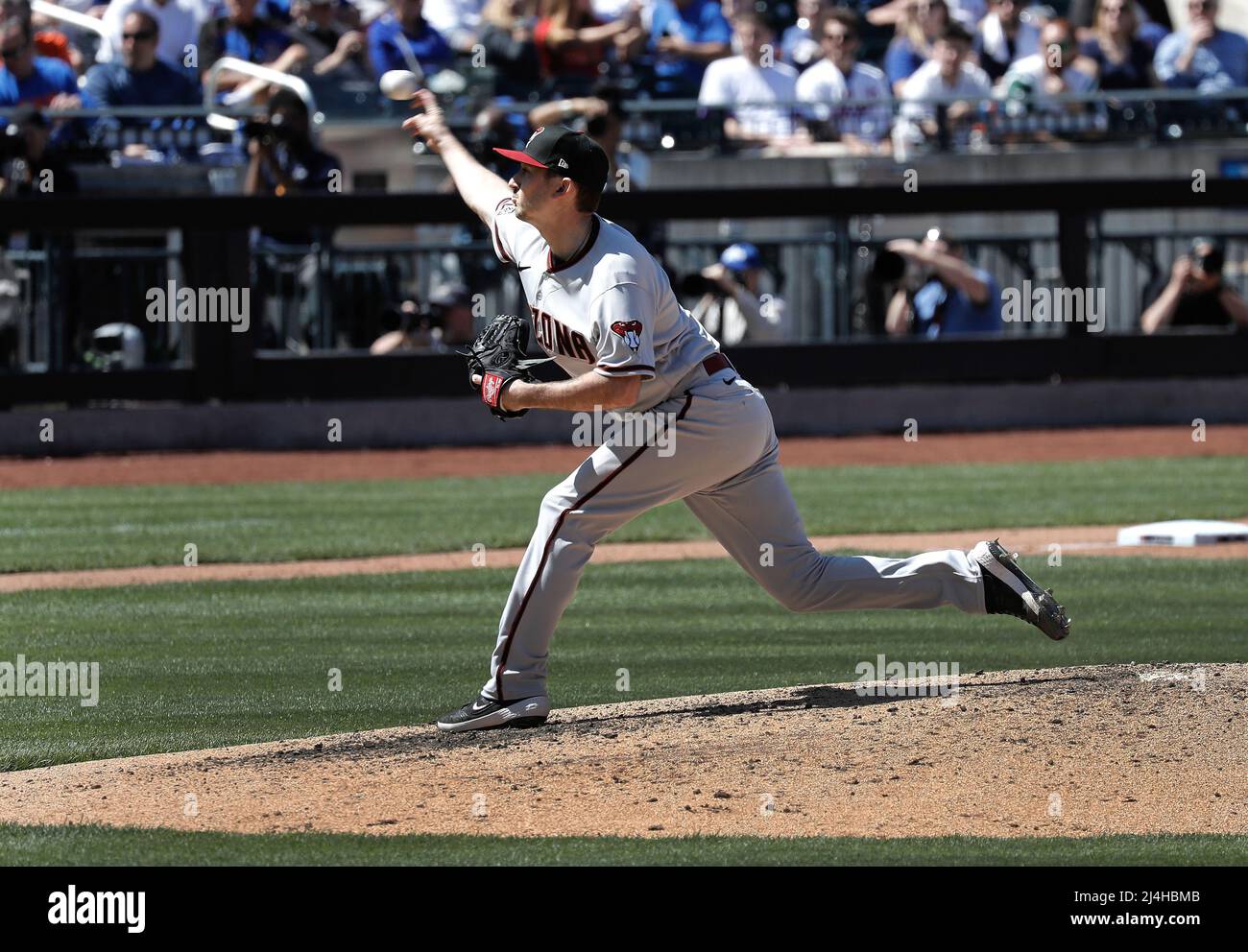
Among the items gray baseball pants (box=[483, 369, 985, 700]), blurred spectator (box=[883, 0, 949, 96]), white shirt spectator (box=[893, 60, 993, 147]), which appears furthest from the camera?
blurred spectator (box=[883, 0, 949, 96])

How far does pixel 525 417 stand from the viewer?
54.3 ft

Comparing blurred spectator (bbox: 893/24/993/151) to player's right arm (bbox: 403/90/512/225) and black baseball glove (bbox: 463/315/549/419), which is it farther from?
black baseball glove (bbox: 463/315/549/419)

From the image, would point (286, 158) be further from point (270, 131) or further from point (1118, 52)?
point (1118, 52)

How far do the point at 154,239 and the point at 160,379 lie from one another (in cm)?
122

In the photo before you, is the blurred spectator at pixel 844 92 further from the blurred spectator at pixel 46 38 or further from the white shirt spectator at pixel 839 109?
the blurred spectator at pixel 46 38

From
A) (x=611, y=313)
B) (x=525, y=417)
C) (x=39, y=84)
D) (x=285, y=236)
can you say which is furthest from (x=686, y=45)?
(x=611, y=313)

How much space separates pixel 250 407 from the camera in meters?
16.6

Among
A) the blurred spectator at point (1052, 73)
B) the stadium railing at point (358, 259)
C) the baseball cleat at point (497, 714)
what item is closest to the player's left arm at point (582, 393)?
the baseball cleat at point (497, 714)

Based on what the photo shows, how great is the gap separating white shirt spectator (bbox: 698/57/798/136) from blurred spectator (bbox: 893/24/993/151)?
3.86ft

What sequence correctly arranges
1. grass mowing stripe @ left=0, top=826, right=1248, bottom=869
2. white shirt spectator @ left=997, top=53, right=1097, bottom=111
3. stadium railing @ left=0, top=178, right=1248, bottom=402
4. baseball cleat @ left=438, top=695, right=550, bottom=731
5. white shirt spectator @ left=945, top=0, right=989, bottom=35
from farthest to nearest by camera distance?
white shirt spectator @ left=945, top=0, right=989, bottom=35 < white shirt spectator @ left=997, top=53, right=1097, bottom=111 < stadium railing @ left=0, top=178, right=1248, bottom=402 < baseball cleat @ left=438, top=695, right=550, bottom=731 < grass mowing stripe @ left=0, top=826, right=1248, bottom=869

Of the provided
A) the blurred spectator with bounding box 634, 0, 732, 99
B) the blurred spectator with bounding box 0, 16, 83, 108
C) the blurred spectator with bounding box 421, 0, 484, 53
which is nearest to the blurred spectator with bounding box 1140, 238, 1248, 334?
the blurred spectator with bounding box 634, 0, 732, 99

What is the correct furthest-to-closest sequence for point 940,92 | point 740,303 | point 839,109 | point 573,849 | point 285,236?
point 940,92
point 839,109
point 285,236
point 740,303
point 573,849

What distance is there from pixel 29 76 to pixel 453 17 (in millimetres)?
4669

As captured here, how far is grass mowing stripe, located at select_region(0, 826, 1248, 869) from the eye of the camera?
488 cm
